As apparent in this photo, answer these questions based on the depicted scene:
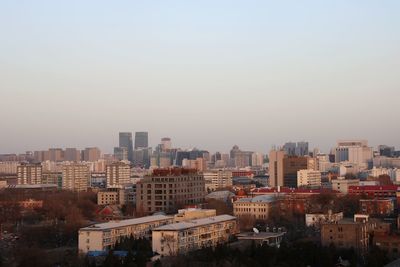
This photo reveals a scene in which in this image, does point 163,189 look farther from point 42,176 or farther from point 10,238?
point 42,176

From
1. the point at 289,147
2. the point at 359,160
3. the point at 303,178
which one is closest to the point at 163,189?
the point at 303,178

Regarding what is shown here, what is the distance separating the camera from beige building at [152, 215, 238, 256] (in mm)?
16750

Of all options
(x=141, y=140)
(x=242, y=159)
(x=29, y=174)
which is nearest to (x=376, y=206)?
(x=29, y=174)

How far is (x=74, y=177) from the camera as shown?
46.0 meters

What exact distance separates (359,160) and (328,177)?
2334 centimetres

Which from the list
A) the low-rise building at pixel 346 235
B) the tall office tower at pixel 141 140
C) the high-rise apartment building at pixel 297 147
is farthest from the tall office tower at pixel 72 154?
the low-rise building at pixel 346 235

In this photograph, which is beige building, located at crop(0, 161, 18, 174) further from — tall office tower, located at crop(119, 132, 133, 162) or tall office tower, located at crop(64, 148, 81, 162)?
tall office tower, located at crop(119, 132, 133, 162)

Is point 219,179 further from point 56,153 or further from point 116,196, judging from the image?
point 56,153

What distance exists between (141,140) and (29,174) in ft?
149

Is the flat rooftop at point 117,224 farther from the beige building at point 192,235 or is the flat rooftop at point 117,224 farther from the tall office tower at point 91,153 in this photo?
the tall office tower at point 91,153

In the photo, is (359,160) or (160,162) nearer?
(359,160)

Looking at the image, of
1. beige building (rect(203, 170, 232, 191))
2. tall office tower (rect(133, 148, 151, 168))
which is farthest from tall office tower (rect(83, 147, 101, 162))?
beige building (rect(203, 170, 232, 191))

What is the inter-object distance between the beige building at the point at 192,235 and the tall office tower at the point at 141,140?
7115 centimetres

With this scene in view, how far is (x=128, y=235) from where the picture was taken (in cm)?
1828
